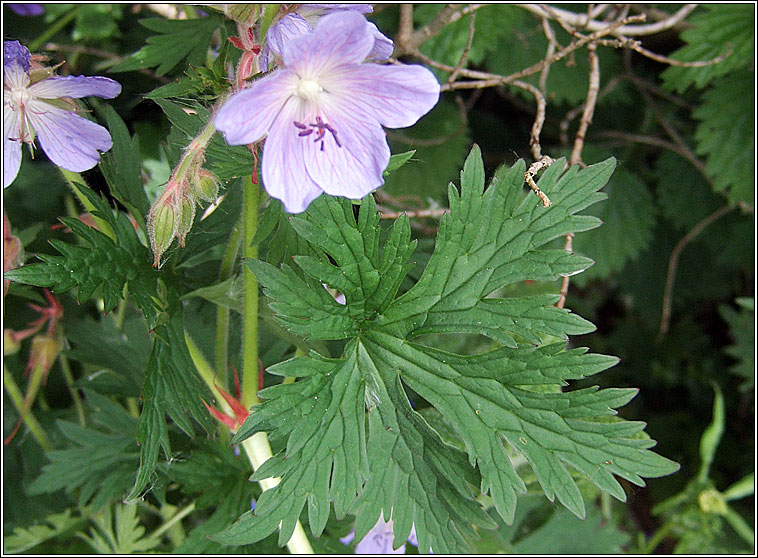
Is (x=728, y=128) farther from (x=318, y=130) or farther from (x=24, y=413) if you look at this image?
(x=24, y=413)

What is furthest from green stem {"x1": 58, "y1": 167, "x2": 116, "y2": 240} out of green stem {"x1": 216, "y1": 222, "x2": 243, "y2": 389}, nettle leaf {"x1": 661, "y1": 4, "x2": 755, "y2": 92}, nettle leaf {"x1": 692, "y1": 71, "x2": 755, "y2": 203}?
nettle leaf {"x1": 692, "y1": 71, "x2": 755, "y2": 203}

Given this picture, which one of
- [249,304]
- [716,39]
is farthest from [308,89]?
[716,39]

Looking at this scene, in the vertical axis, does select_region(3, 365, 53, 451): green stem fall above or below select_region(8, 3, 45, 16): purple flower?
below

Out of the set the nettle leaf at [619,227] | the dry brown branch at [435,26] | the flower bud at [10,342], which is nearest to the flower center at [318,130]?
the dry brown branch at [435,26]

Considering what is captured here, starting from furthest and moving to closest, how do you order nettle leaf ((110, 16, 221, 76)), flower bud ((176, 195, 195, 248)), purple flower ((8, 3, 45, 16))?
purple flower ((8, 3, 45, 16)) → nettle leaf ((110, 16, 221, 76)) → flower bud ((176, 195, 195, 248))

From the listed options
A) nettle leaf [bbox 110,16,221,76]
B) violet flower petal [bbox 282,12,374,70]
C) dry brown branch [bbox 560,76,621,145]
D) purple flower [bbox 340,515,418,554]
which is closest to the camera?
violet flower petal [bbox 282,12,374,70]

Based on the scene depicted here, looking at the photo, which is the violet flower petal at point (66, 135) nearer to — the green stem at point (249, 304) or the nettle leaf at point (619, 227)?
the green stem at point (249, 304)

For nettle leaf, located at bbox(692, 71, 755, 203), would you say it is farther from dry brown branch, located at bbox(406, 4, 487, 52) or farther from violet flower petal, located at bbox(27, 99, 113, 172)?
violet flower petal, located at bbox(27, 99, 113, 172)
